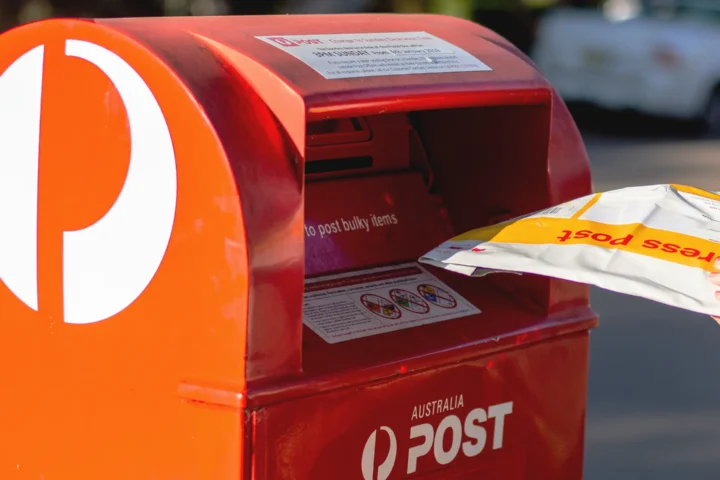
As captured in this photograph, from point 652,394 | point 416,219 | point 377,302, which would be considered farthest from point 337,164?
point 652,394

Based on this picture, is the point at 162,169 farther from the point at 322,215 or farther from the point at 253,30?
the point at 322,215

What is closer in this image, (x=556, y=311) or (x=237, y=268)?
(x=237, y=268)

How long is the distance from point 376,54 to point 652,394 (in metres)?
2.92

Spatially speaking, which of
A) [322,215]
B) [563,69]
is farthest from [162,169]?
[563,69]

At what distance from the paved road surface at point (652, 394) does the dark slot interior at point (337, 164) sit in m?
1.87

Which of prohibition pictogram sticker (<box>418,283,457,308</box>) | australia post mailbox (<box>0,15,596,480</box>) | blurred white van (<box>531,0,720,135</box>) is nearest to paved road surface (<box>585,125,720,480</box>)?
australia post mailbox (<box>0,15,596,480</box>)

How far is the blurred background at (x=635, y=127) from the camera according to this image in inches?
168

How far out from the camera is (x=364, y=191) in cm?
245

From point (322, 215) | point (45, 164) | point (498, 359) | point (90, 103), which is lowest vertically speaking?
point (498, 359)

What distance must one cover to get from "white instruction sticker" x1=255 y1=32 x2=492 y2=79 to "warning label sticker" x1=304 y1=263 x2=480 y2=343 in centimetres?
49

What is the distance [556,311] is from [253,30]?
2.91ft

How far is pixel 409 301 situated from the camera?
2318mm

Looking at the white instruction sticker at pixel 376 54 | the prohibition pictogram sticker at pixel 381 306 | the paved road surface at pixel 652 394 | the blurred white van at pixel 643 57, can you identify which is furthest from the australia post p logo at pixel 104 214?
the blurred white van at pixel 643 57

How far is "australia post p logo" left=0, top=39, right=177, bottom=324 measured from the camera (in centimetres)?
192
